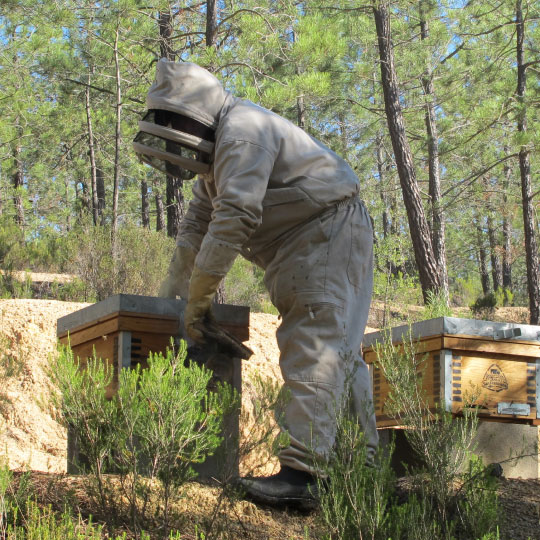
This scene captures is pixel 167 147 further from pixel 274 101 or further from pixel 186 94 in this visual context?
pixel 274 101

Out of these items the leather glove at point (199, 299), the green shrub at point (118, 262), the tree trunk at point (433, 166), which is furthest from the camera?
the tree trunk at point (433, 166)

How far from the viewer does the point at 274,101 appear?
34.8 feet

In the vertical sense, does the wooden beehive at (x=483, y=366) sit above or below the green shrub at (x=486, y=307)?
below

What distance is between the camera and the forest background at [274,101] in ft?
36.8

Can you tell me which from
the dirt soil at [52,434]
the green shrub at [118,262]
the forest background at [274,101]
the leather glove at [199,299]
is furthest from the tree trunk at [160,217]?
the leather glove at [199,299]

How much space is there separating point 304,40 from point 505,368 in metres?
6.87

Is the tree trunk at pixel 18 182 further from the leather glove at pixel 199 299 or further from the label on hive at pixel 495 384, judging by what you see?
the leather glove at pixel 199 299

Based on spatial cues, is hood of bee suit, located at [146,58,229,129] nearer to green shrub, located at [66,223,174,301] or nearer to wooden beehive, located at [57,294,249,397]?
wooden beehive, located at [57,294,249,397]

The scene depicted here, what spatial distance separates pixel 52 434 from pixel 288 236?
4927 millimetres

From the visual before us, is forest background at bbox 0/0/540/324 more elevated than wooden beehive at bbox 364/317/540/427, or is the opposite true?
forest background at bbox 0/0/540/324

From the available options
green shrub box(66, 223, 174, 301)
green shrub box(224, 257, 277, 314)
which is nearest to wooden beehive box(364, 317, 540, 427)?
green shrub box(66, 223, 174, 301)

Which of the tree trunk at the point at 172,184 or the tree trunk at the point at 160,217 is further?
the tree trunk at the point at 160,217

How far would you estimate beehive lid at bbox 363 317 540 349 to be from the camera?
4.65m

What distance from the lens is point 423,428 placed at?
11.4 feet
